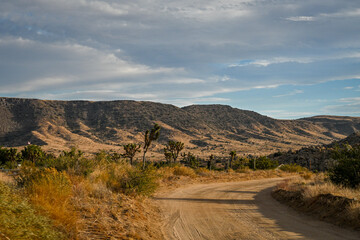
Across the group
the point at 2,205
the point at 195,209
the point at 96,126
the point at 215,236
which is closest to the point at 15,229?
the point at 2,205

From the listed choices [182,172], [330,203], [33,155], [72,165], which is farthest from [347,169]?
[33,155]

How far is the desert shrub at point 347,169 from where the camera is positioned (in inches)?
499

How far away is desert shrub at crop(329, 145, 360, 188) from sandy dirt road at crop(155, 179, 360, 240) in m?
3.26

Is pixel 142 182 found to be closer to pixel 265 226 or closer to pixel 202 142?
pixel 265 226

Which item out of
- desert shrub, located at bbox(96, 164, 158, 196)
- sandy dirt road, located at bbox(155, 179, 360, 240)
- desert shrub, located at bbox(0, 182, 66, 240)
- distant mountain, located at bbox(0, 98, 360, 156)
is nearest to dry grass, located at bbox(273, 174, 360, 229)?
sandy dirt road, located at bbox(155, 179, 360, 240)

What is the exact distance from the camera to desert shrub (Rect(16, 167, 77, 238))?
629 centimetres

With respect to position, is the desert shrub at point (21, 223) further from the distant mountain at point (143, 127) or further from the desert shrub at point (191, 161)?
the distant mountain at point (143, 127)

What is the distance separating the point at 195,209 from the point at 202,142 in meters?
99.9

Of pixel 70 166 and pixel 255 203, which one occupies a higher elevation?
pixel 70 166

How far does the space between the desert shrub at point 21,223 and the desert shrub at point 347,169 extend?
1248cm

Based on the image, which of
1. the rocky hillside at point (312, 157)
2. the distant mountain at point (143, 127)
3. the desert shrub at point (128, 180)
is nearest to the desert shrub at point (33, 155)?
the desert shrub at point (128, 180)

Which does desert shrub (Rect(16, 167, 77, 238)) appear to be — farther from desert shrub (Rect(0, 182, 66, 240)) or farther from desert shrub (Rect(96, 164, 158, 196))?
desert shrub (Rect(96, 164, 158, 196))

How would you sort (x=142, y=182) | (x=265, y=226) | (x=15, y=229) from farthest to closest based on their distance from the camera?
(x=142, y=182) → (x=265, y=226) → (x=15, y=229)

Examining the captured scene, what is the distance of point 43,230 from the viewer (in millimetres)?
5320
